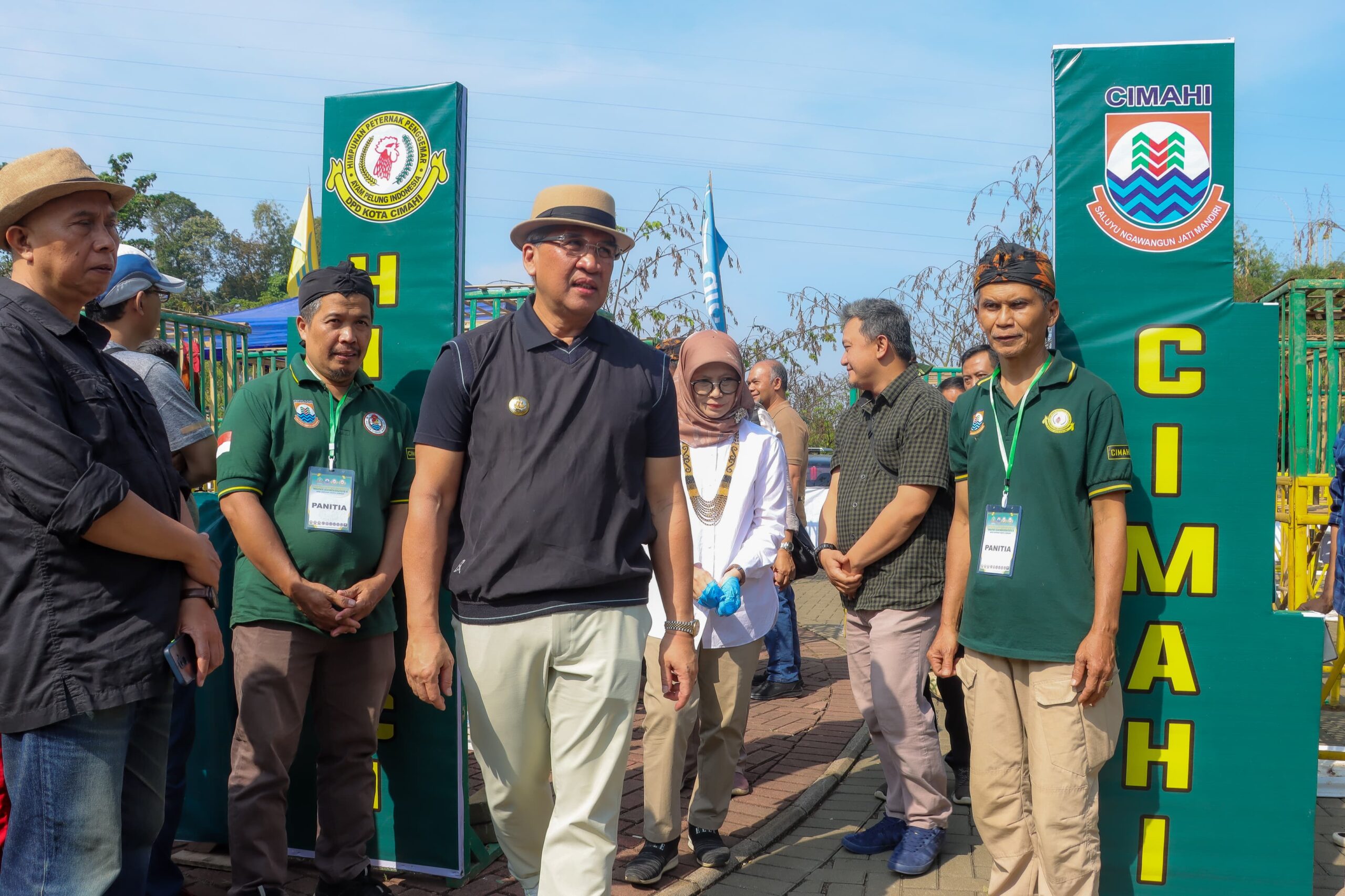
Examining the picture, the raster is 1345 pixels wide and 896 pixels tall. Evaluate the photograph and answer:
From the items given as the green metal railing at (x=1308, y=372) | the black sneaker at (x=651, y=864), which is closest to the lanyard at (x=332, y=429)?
the black sneaker at (x=651, y=864)

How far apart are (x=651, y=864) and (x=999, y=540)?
73.7 inches

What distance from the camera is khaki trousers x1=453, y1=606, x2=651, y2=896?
9.62ft

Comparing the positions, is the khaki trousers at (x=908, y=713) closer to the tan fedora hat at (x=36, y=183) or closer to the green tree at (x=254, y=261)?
the tan fedora hat at (x=36, y=183)

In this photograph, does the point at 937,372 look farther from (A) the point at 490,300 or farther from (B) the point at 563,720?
(B) the point at 563,720

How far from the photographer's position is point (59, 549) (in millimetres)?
2305

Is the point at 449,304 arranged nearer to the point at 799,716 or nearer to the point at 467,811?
the point at 467,811

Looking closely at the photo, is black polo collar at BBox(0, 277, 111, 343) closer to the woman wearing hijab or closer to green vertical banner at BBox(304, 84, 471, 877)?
green vertical banner at BBox(304, 84, 471, 877)

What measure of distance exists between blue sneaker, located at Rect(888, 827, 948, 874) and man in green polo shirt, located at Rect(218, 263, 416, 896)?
2.06m

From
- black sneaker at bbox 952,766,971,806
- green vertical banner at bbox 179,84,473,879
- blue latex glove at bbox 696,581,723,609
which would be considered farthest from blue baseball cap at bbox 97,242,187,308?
black sneaker at bbox 952,766,971,806

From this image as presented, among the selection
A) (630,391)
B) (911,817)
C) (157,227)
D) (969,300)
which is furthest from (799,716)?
(157,227)

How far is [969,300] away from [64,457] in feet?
38.8

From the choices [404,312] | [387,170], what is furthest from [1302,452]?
[387,170]

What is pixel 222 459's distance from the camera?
3703mm

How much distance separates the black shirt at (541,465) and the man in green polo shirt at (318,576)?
76 centimetres
